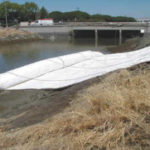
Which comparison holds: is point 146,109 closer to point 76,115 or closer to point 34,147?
point 76,115

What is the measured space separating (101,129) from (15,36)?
3902cm

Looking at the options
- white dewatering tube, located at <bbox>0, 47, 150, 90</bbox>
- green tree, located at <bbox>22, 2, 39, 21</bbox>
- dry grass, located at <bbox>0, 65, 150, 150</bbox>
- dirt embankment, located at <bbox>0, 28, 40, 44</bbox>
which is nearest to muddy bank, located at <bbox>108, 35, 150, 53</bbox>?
white dewatering tube, located at <bbox>0, 47, 150, 90</bbox>

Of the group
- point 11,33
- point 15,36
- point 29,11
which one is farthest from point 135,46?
point 29,11

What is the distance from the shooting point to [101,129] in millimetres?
2746

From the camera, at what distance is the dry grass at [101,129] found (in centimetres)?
250

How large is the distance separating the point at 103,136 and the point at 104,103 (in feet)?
Answer: 2.24

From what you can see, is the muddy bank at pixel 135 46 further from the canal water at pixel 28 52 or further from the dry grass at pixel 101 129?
the dry grass at pixel 101 129

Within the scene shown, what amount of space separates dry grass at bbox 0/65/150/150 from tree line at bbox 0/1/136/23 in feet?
233

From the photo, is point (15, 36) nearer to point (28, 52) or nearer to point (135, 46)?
point (28, 52)

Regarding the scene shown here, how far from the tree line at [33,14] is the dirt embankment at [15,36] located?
98.9ft

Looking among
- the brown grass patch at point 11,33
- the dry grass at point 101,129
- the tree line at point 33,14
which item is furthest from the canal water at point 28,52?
the tree line at point 33,14

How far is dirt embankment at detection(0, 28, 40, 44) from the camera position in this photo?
37.2m

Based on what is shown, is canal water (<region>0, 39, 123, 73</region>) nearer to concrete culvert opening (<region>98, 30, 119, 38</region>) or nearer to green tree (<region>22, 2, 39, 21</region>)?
concrete culvert opening (<region>98, 30, 119, 38</region>)

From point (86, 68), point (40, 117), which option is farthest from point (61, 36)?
point (40, 117)
